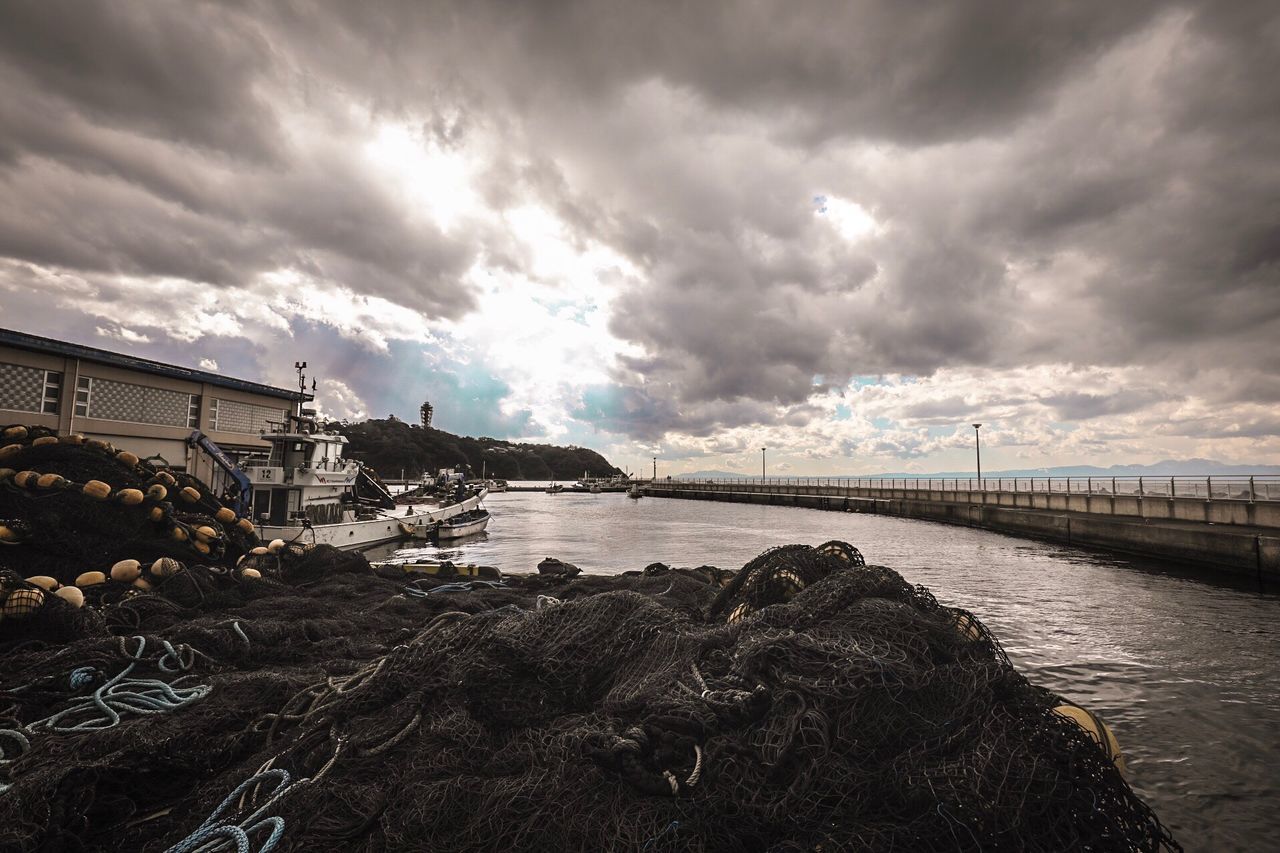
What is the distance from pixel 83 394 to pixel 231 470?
5.62 m

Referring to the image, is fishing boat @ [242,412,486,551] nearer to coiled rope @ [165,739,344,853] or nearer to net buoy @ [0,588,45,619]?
net buoy @ [0,588,45,619]

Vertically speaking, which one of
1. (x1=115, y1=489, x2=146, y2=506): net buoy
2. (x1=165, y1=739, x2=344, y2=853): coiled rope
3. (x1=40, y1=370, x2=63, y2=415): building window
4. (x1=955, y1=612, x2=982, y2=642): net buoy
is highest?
(x1=40, y1=370, x2=63, y2=415): building window

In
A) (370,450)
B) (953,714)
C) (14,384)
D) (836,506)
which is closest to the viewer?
(953,714)

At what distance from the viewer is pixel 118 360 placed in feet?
66.4

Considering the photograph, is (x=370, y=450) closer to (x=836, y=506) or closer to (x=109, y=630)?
(x=836, y=506)

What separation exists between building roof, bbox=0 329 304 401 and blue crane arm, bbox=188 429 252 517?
2.67 metres

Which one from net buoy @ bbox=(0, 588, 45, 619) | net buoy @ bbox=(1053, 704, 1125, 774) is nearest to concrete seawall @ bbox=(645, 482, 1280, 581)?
net buoy @ bbox=(1053, 704, 1125, 774)

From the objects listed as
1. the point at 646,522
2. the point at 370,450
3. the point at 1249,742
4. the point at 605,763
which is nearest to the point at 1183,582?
the point at 1249,742

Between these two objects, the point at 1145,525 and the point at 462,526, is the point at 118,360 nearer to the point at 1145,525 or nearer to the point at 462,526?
the point at 462,526

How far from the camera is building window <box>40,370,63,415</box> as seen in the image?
731 inches

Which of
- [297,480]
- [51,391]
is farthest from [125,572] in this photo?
[51,391]

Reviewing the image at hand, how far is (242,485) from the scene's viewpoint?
19625 mm

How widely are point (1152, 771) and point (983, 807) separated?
18.7 ft

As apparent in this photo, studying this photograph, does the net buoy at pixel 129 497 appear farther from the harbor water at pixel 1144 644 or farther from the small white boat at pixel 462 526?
the small white boat at pixel 462 526
